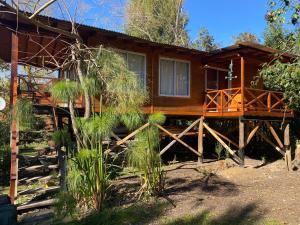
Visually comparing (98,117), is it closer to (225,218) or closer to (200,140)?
(225,218)

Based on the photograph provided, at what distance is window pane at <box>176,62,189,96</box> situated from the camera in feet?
44.0

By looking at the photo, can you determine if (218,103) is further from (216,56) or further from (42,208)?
(42,208)

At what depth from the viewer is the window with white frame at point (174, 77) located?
1294 centimetres

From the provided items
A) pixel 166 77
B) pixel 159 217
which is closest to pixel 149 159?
pixel 159 217

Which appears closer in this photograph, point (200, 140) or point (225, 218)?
point (225, 218)

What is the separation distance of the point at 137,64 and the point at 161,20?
20.1 meters

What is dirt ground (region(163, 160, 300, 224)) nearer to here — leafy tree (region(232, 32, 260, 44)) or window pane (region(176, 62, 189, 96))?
window pane (region(176, 62, 189, 96))

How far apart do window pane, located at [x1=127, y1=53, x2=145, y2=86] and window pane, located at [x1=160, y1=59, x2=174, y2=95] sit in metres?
0.88

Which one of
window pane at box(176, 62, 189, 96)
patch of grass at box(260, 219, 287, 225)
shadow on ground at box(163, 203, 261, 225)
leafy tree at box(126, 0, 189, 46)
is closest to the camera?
patch of grass at box(260, 219, 287, 225)

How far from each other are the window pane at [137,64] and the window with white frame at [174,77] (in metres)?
0.82

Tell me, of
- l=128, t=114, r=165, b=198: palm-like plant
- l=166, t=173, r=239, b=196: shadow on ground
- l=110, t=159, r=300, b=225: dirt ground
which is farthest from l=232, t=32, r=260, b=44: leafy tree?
l=128, t=114, r=165, b=198: palm-like plant

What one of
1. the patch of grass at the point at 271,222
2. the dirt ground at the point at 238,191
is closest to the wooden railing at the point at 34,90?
the dirt ground at the point at 238,191

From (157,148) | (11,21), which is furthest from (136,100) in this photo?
(11,21)

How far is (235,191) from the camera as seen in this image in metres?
8.86
